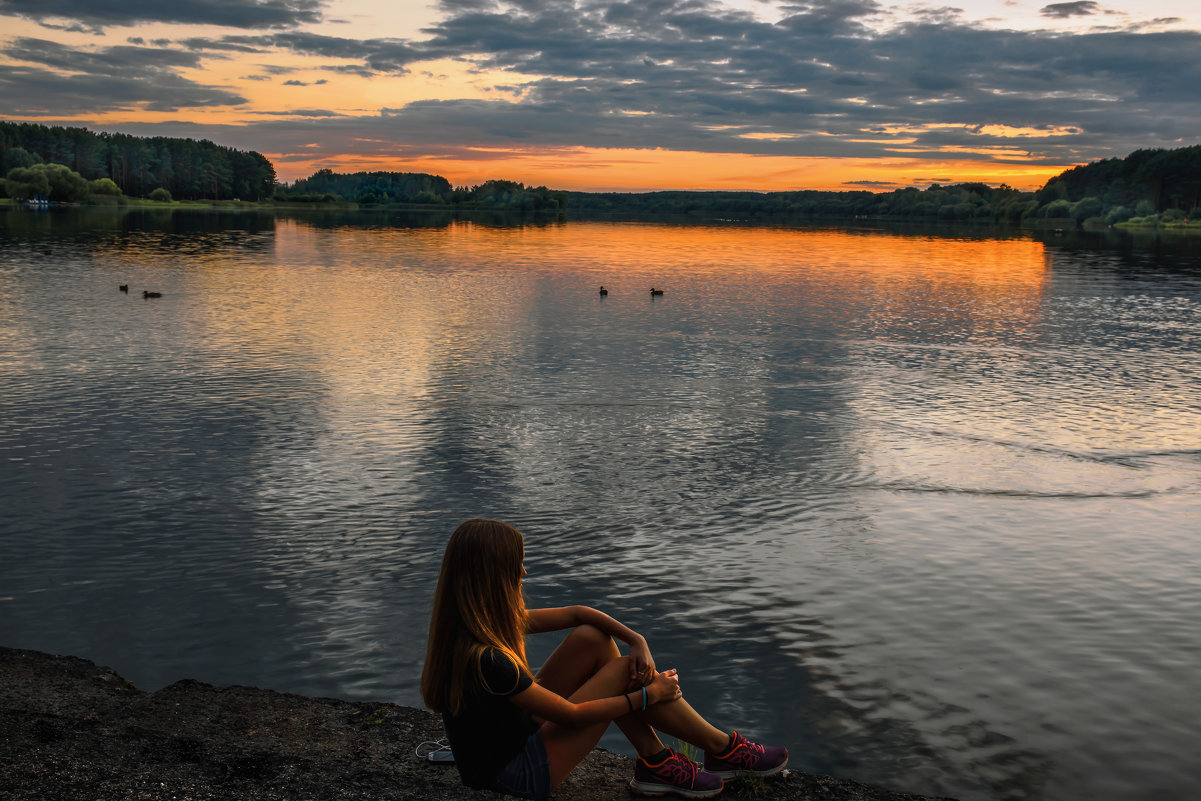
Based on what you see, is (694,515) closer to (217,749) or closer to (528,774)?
(528,774)

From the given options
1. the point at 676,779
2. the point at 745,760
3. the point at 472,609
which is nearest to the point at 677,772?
the point at 676,779

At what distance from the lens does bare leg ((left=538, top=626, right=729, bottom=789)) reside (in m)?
6.43

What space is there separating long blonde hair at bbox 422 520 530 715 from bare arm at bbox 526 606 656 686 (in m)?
0.67

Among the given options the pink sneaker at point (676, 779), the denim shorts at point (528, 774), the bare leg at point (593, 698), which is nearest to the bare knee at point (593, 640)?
the bare leg at point (593, 698)

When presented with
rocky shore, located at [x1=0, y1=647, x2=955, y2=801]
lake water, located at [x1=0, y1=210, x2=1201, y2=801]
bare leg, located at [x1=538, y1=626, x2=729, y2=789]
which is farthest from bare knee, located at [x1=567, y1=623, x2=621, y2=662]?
lake water, located at [x1=0, y1=210, x2=1201, y2=801]

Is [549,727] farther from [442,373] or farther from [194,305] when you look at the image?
[194,305]

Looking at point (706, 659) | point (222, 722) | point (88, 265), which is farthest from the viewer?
point (88, 265)

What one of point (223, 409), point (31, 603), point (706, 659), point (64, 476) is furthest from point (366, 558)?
point (223, 409)

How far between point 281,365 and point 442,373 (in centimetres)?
470

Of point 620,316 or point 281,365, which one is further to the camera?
point 620,316

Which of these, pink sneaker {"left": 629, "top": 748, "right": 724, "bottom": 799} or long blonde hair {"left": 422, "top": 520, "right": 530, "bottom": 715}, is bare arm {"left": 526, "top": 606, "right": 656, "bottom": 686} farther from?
pink sneaker {"left": 629, "top": 748, "right": 724, "bottom": 799}

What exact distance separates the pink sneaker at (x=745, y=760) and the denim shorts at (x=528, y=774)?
4.32 ft

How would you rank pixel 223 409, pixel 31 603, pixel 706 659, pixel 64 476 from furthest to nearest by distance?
pixel 223 409
pixel 64 476
pixel 31 603
pixel 706 659

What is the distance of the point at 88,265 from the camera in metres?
57.7
